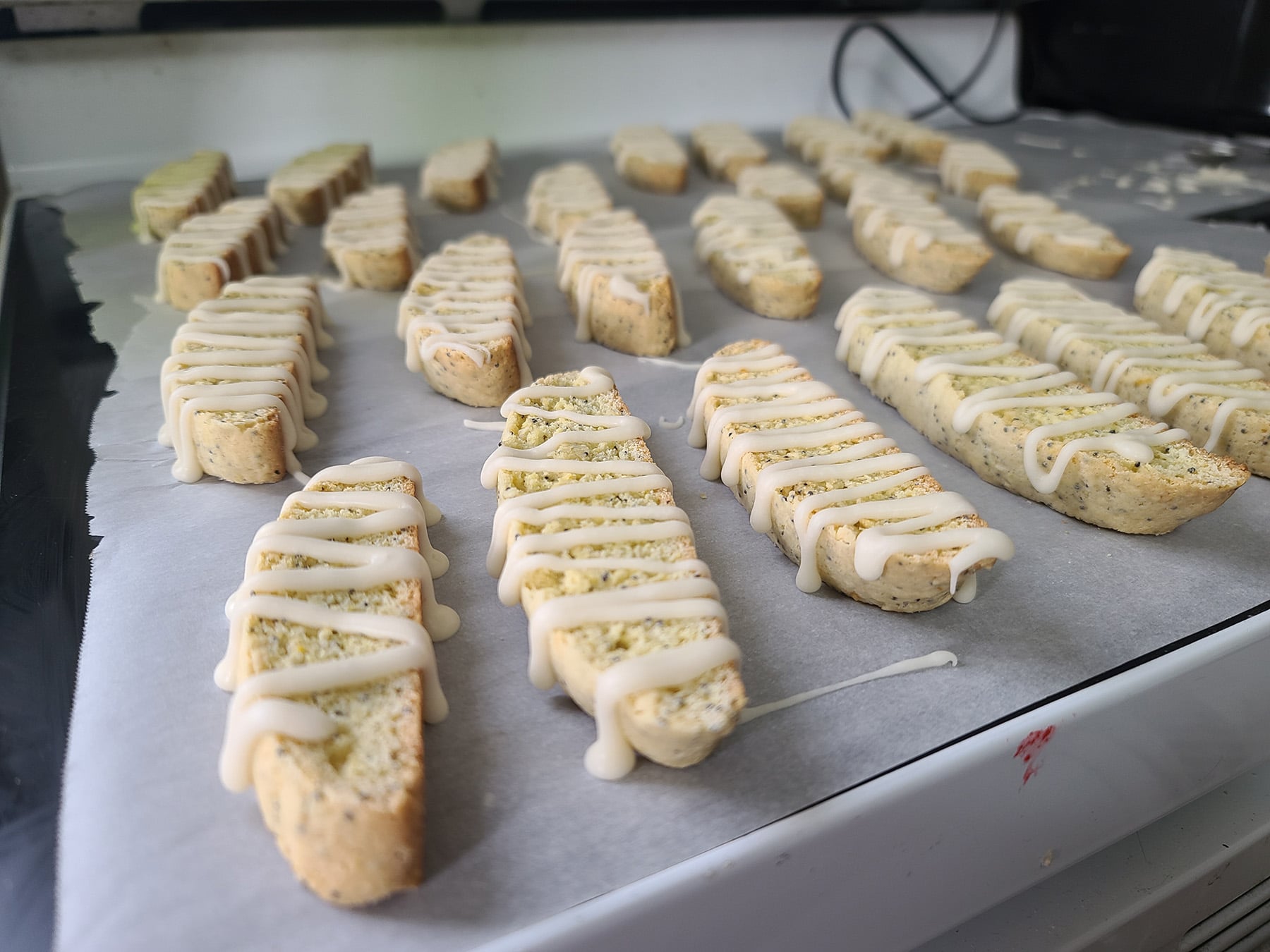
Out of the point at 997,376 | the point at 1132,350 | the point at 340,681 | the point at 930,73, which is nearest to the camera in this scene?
the point at 340,681

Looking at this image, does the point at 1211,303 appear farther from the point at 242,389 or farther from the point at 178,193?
the point at 178,193

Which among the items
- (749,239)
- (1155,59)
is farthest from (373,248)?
(1155,59)

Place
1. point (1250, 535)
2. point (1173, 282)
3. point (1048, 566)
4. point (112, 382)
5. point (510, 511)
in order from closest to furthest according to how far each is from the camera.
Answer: point (510, 511) < point (1048, 566) < point (1250, 535) < point (112, 382) < point (1173, 282)

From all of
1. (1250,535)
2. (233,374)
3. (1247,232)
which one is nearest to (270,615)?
(233,374)

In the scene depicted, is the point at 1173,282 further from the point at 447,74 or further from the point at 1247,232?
the point at 447,74

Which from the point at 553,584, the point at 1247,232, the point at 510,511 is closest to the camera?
the point at 553,584

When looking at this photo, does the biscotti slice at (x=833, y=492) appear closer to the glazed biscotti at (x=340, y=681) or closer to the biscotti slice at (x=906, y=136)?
the glazed biscotti at (x=340, y=681)

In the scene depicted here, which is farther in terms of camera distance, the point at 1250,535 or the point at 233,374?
the point at 233,374
